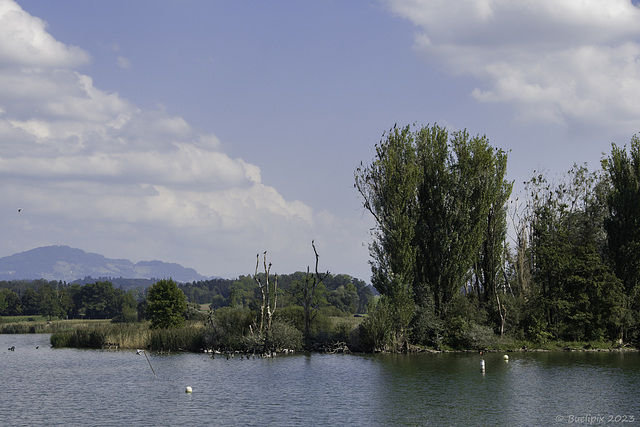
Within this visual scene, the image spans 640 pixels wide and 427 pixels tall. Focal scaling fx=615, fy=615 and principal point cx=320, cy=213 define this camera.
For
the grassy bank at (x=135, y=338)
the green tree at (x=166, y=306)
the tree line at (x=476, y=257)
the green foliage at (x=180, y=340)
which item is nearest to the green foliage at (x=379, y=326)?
the tree line at (x=476, y=257)

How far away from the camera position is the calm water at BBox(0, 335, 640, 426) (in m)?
26.5

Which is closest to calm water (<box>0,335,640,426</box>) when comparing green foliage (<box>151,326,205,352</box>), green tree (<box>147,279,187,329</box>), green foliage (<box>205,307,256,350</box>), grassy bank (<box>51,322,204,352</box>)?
green foliage (<box>205,307,256,350</box>)

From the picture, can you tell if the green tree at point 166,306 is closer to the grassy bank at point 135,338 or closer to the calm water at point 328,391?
the grassy bank at point 135,338

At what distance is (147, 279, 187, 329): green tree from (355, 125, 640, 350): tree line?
67.2 feet

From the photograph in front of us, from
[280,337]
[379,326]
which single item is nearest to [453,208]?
[379,326]

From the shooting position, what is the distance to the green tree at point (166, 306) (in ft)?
199

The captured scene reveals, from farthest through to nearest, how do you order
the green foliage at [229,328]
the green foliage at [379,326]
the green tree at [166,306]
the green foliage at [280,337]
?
the green tree at [166,306] < the green foliage at [229,328] < the green foliage at [280,337] < the green foliage at [379,326]

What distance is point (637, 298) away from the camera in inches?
2144

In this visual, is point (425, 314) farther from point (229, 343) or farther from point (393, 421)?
point (393, 421)

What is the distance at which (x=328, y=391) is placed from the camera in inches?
1296

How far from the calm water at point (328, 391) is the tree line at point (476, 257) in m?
4.36

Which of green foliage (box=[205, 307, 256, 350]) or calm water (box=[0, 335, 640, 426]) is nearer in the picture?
calm water (box=[0, 335, 640, 426])

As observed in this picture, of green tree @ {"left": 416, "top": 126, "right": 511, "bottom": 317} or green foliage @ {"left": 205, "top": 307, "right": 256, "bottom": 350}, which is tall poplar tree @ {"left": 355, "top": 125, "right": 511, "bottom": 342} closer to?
green tree @ {"left": 416, "top": 126, "right": 511, "bottom": 317}

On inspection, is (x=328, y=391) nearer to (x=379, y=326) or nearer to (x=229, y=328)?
(x=379, y=326)
